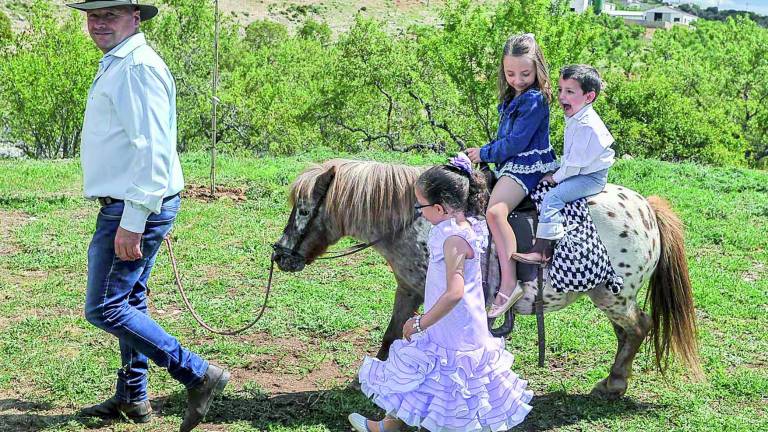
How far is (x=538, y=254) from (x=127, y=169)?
2306 mm

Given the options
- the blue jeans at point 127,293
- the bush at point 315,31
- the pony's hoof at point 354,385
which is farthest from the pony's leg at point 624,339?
the bush at point 315,31

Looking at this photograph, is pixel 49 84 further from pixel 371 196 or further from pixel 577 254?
pixel 577 254

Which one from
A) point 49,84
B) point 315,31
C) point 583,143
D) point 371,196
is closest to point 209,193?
point 371,196

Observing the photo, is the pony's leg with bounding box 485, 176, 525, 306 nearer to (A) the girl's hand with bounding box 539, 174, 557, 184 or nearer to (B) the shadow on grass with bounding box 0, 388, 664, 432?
(A) the girl's hand with bounding box 539, 174, 557, 184

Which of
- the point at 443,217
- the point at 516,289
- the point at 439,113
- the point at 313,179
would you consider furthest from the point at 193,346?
the point at 439,113

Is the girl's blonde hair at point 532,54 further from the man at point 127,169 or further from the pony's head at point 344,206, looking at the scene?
the man at point 127,169

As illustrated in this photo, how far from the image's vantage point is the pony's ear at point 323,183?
4.59 metres

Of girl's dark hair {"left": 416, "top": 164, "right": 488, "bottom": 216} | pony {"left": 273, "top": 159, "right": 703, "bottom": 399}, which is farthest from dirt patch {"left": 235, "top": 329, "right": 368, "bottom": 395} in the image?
girl's dark hair {"left": 416, "top": 164, "right": 488, "bottom": 216}

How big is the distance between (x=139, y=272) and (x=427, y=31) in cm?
2468

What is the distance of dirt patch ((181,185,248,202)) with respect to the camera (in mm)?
10539

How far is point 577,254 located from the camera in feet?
14.4

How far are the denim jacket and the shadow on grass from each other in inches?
60.2

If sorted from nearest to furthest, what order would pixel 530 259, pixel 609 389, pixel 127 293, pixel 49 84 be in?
pixel 127 293 → pixel 530 259 → pixel 609 389 → pixel 49 84

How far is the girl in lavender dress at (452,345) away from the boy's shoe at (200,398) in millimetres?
993
